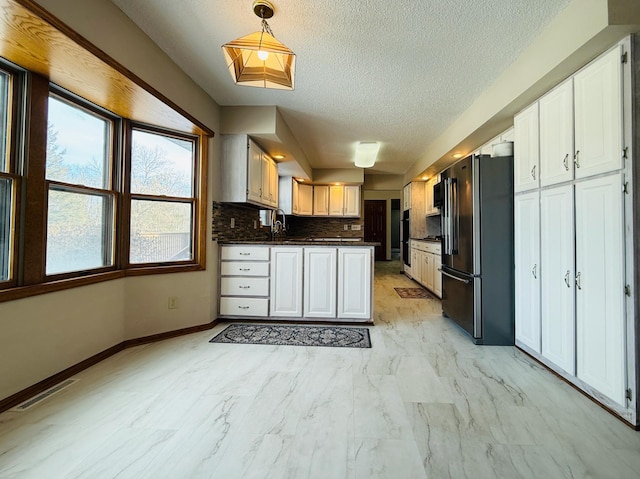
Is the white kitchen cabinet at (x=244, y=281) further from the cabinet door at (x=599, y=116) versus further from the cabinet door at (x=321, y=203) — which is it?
the cabinet door at (x=321, y=203)

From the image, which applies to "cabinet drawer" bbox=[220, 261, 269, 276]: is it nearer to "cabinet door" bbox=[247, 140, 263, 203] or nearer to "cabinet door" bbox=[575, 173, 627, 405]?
"cabinet door" bbox=[247, 140, 263, 203]

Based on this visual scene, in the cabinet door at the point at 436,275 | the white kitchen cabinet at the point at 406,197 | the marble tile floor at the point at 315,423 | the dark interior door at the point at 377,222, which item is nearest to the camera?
the marble tile floor at the point at 315,423

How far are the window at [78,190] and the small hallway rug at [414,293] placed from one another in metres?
4.07

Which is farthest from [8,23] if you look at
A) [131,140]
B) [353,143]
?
[353,143]

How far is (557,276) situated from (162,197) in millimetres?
3381

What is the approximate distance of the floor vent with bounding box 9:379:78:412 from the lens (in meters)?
1.66

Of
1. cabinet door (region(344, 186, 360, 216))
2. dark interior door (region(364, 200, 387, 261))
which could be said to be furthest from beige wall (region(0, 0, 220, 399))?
dark interior door (region(364, 200, 387, 261))

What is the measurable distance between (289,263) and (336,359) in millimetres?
1223

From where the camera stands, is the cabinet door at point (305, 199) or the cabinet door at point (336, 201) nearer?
the cabinet door at point (305, 199)

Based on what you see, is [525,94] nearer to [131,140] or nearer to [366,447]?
[366,447]

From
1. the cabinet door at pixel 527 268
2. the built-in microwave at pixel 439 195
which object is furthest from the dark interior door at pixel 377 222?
the cabinet door at pixel 527 268

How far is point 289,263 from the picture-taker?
3.22 meters

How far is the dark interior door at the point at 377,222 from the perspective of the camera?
32.9 feet

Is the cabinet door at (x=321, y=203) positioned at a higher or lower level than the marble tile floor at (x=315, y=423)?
higher
